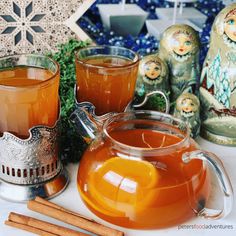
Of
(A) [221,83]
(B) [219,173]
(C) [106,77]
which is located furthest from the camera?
(A) [221,83]

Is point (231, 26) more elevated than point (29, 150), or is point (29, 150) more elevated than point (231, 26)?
point (231, 26)

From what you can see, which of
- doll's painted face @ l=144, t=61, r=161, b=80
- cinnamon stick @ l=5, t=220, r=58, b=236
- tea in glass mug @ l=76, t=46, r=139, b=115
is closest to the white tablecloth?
cinnamon stick @ l=5, t=220, r=58, b=236

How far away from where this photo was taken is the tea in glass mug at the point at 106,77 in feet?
2.23

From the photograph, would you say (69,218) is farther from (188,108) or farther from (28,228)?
(188,108)

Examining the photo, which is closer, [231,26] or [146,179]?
[146,179]

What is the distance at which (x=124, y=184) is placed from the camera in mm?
572

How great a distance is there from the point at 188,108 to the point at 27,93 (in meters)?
0.29

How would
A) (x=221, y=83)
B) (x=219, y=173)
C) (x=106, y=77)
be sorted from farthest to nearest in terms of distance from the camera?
(x=221, y=83), (x=106, y=77), (x=219, y=173)

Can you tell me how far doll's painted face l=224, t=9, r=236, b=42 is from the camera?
74 cm

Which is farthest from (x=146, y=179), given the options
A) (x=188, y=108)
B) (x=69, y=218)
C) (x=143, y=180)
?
(x=188, y=108)

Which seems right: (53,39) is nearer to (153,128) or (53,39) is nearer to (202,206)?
(153,128)

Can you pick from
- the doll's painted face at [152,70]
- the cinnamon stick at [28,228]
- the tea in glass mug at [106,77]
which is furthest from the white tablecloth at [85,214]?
the doll's painted face at [152,70]

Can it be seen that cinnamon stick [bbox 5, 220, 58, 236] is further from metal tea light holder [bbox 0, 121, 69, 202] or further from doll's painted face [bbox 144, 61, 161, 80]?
doll's painted face [bbox 144, 61, 161, 80]

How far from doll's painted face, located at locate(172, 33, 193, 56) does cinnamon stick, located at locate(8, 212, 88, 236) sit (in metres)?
0.36
